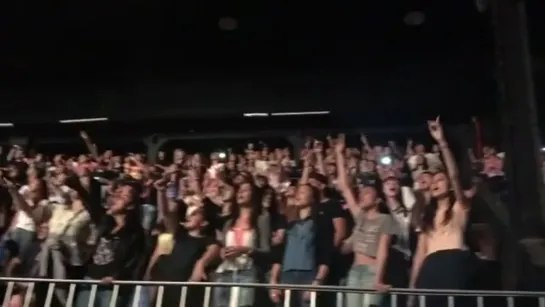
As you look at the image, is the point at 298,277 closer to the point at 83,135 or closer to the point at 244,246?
the point at 244,246

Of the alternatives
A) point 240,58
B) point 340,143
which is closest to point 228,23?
point 240,58

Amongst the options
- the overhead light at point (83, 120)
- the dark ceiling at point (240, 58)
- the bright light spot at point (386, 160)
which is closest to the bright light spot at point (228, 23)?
the dark ceiling at point (240, 58)

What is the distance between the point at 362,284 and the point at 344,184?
72 cm

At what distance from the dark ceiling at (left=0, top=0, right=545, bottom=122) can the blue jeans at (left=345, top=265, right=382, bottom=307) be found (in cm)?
195

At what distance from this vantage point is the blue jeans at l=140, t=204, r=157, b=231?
13.3ft

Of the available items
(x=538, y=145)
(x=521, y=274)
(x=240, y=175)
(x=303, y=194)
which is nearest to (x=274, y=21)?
(x=240, y=175)

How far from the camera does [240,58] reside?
607 centimetres

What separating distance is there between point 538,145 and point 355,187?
3.19 feet

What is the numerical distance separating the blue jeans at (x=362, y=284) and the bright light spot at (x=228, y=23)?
2.71 m

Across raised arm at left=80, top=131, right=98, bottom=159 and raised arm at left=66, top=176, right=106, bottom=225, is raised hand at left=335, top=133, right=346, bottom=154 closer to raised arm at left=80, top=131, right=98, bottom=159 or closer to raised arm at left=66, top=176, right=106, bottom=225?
raised arm at left=66, top=176, right=106, bottom=225

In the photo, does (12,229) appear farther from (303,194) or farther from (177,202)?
(303,194)

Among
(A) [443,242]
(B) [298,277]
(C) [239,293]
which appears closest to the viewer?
(A) [443,242]

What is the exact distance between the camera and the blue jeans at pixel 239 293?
3.40 metres

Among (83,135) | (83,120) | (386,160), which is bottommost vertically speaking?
(386,160)
